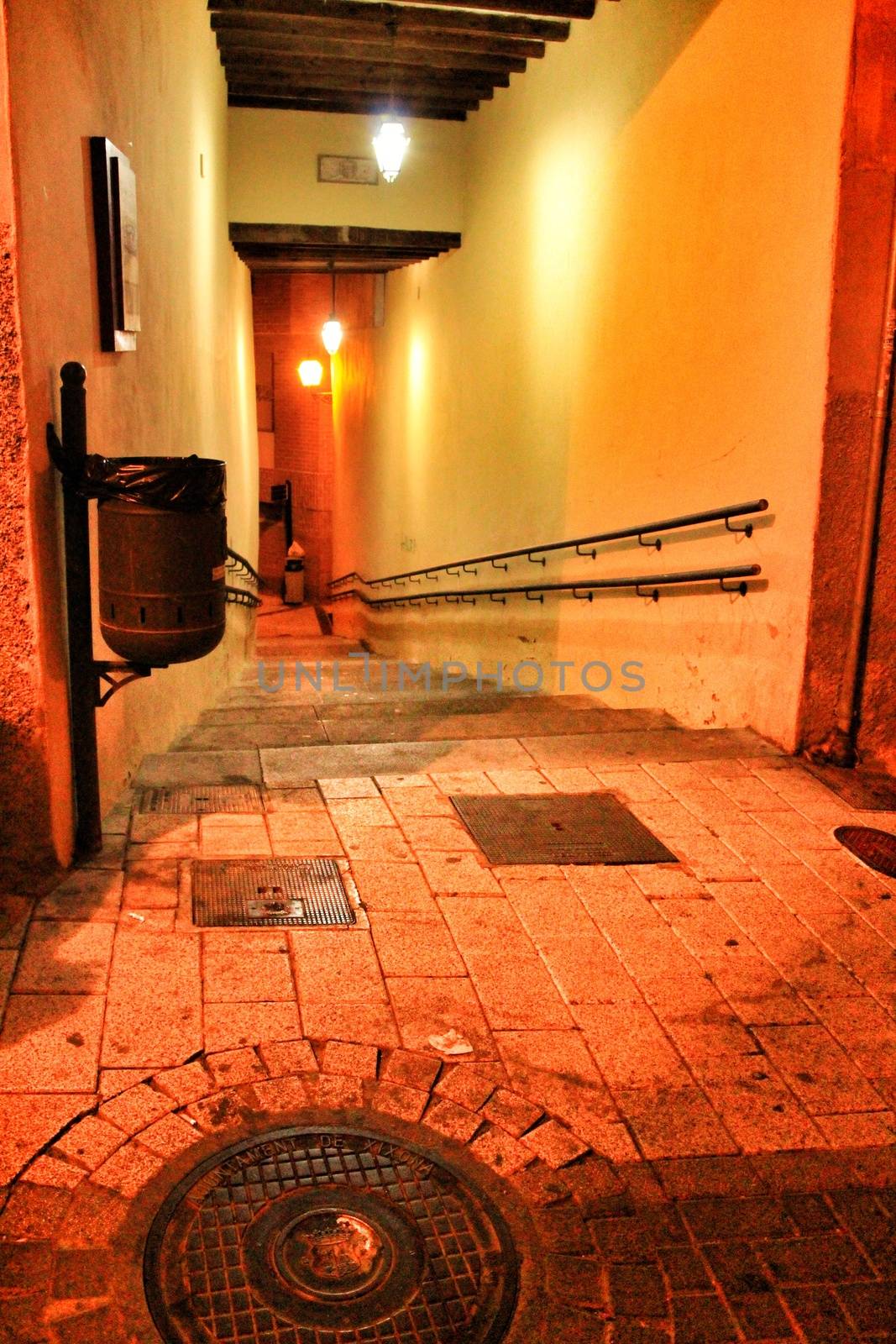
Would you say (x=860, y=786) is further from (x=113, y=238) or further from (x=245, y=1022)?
(x=113, y=238)

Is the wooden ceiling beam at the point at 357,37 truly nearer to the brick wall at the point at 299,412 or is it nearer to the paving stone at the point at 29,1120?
the paving stone at the point at 29,1120

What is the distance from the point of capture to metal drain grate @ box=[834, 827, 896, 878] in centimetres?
460

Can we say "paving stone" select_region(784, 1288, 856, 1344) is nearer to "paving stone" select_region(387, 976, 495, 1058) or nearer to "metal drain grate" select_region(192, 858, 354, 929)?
"paving stone" select_region(387, 976, 495, 1058)

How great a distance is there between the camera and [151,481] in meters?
3.95

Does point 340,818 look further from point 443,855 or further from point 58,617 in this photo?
point 58,617

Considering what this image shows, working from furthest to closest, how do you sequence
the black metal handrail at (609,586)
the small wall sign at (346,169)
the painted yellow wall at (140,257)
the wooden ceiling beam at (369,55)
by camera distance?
the small wall sign at (346,169) < the wooden ceiling beam at (369,55) < the black metal handrail at (609,586) < the painted yellow wall at (140,257)

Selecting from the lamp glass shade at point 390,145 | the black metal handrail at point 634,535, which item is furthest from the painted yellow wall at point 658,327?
the lamp glass shade at point 390,145

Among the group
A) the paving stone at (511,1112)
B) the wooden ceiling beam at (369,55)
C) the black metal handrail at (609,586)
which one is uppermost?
the wooden ceiling beam at (369,55)

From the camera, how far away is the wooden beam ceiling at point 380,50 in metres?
8.66

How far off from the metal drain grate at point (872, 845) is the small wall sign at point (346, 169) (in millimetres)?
9641

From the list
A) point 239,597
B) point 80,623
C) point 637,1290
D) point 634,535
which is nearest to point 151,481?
point 80,623

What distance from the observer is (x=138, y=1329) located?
7.45ft

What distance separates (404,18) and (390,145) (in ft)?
3.14

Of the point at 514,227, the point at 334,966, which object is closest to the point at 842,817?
the point at 334,966
